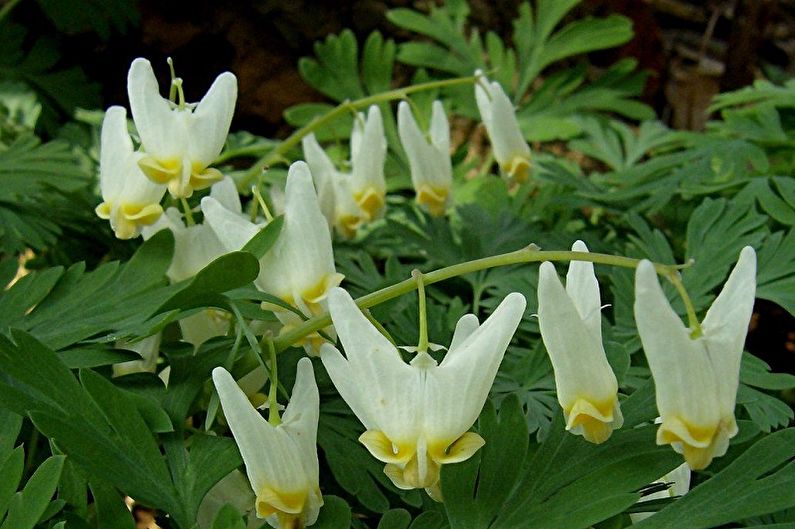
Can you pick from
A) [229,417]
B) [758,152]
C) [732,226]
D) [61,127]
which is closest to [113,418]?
[229,417]

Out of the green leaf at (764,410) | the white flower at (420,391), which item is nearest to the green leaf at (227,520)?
the white flower at (420,391)

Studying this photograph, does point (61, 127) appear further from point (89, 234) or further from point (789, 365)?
point (789, 365)

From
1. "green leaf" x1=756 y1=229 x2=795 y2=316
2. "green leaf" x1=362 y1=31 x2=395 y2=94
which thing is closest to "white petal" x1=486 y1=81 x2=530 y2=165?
"green leaf" x1=756 y1=229 x2=795 y2=316

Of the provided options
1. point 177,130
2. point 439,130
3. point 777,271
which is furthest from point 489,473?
point 439,130

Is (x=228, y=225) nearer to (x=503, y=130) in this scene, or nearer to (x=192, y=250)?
(x=192, y=250)

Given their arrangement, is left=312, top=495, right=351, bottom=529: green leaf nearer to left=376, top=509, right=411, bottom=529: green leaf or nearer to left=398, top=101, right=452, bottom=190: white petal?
left=376, top=509, right=411, bottom=529: green leaf

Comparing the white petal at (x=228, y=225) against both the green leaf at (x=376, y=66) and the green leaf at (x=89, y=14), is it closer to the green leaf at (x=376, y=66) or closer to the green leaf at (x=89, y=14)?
the green leaf at (x=376, y=66)
